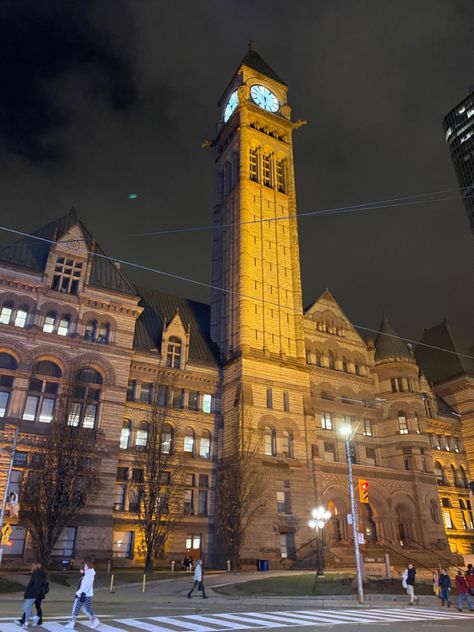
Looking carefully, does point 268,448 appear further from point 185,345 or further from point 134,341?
point 134,341

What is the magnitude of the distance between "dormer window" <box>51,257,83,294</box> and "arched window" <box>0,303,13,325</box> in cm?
383

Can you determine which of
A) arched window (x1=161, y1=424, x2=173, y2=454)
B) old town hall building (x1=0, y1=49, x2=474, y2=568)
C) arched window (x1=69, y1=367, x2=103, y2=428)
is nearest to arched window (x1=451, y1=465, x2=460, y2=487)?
old town hall building (x1=0, y1=49, x2=474, y2=568)

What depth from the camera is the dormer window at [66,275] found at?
41781 millimetres

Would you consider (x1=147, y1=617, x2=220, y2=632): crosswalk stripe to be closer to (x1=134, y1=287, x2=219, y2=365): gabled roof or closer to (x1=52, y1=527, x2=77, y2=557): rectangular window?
(x1=52, y1=527, x2=77, y2=557): rectangular window

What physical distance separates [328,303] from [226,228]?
14.3m

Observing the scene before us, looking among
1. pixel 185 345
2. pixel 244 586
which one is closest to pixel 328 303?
pixel 185 345

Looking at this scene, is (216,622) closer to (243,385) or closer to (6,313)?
(243,385)

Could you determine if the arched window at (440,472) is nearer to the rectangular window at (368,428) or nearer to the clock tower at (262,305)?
the rectangular window at (368,428)

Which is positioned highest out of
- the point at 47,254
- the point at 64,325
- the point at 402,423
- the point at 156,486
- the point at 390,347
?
the point at 47,254

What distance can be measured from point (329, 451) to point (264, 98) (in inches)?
1741

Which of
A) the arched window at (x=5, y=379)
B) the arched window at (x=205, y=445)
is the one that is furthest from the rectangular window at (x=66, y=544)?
the arched window at (x=205, y=445)

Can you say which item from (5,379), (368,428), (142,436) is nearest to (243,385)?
(142,436)

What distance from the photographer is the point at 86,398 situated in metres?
36.3

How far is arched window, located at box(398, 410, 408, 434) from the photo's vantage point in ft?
167
